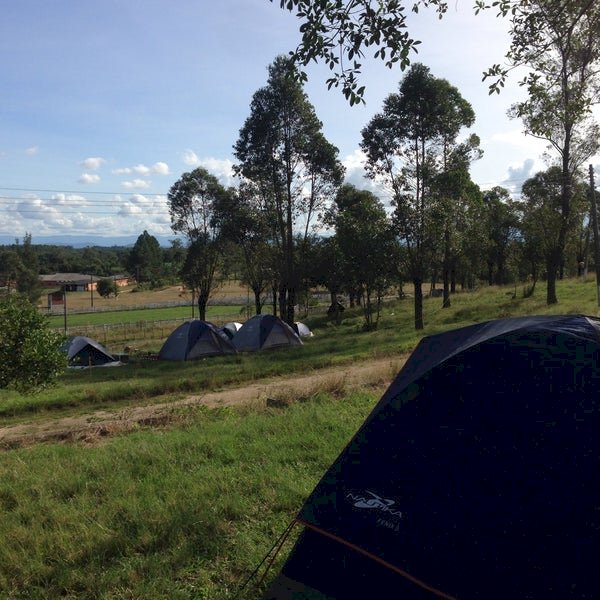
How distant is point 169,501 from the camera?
4.71 m

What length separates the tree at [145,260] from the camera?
99250 mm

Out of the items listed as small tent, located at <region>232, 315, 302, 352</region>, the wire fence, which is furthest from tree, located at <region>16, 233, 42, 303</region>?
small tent, located at <region>232, 315, 302, 352</region>

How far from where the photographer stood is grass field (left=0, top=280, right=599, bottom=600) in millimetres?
3637

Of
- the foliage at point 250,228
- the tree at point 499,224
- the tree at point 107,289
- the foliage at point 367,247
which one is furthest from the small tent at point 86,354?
the tree at point 107,289

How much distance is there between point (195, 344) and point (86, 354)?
16.6ft

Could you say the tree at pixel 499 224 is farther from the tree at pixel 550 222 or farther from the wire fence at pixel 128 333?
the wire fence at pixel 128 333

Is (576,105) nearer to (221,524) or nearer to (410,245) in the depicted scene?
(221,524)

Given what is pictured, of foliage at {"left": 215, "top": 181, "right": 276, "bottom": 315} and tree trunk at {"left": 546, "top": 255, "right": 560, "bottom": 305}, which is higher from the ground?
foliage at {"left": 215, "top": 181, "right": 276, "bottom": 315}

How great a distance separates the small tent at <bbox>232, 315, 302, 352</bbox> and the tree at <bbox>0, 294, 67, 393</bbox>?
1465 cm

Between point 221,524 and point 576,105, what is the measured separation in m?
6.98

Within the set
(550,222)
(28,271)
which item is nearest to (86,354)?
(550,222)

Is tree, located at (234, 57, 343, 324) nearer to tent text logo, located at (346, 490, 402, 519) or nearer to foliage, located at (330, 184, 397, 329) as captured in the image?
foliage, located at (330, 184, 397, 329)

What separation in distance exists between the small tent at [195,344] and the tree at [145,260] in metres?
76.8

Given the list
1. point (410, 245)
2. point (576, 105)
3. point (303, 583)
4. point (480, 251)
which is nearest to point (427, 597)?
point (303, 583)
